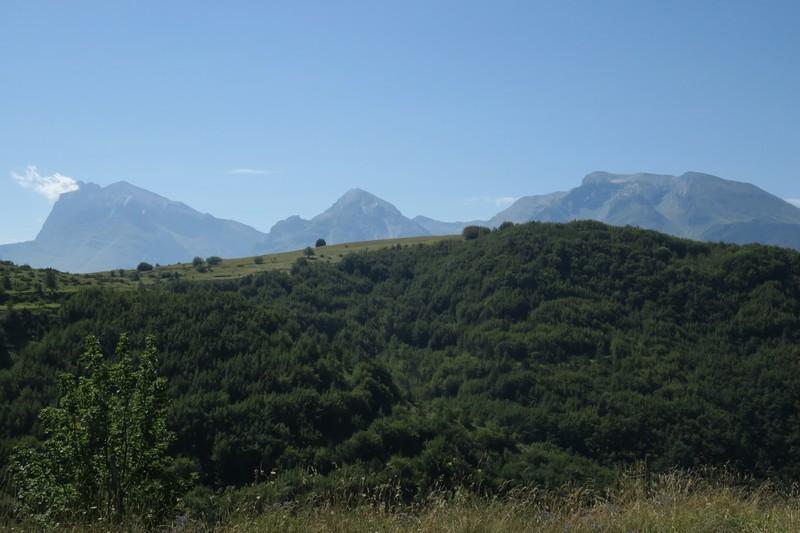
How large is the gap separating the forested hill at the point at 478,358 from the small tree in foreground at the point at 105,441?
1317 centimetres

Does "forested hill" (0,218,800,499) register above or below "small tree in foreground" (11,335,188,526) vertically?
below

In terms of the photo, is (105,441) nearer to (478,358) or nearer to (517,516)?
(517,516)

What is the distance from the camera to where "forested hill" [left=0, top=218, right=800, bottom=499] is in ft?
172

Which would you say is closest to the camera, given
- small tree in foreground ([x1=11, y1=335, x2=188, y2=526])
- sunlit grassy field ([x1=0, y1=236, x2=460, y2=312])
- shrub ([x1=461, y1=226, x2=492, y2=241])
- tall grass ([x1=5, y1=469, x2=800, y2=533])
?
tall grass ([x1=5, y1=469, x2=800, y2=533])

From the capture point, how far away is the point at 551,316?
97625 millimetres

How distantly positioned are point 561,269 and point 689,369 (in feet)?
105

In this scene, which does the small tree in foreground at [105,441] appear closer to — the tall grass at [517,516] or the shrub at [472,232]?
the tall grass at [517,516]

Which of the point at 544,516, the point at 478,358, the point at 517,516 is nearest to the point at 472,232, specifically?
the point at 478,358

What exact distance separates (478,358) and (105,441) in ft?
274

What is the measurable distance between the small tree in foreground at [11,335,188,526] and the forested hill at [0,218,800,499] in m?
13.2

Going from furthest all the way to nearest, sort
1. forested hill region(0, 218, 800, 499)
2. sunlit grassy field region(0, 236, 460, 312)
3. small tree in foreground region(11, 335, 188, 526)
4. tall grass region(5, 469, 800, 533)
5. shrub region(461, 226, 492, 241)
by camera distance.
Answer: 1. shrub region(461, 226, 492, 241)
2. sunlit grassy field region(0, 236, 460, 312)
3. forested hill region(0, 218, 800, 499)
4. small tree in foreground region(11, 335, 188, 526)
5. tall grass region(5, 469, 800, 533)

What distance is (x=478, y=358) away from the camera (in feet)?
303

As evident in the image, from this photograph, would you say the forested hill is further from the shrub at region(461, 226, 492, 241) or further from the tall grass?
the tall grass

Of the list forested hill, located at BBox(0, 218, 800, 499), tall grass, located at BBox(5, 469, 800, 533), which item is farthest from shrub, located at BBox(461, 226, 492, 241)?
tall grass, located at BBox(5, 469, 800, 533)
